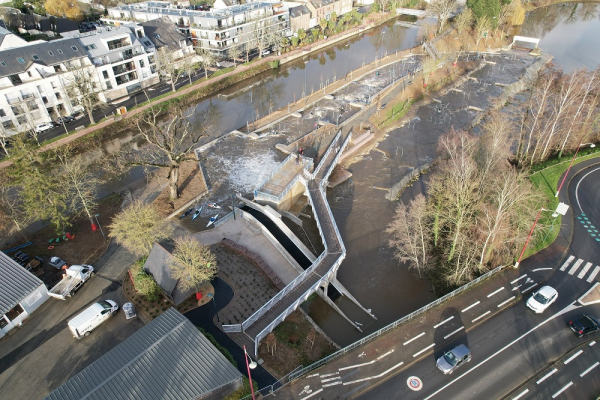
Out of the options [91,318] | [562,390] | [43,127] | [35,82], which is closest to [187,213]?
[91,318]

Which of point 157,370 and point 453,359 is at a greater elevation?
point 157,370

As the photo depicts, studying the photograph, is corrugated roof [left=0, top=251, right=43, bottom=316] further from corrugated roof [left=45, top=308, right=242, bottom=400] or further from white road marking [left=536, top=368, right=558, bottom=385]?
white road marking [left=536, top=368, right=558, bottom=385]

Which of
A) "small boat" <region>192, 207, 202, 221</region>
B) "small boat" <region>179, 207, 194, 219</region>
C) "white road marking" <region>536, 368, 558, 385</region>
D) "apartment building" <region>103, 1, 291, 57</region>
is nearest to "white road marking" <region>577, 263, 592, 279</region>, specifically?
"white road marking" <region>536, 368, 558, 385</region>

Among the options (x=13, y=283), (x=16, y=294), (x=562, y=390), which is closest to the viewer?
(x=562, y=390)

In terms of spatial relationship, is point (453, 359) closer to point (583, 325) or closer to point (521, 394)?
point (521, 394)

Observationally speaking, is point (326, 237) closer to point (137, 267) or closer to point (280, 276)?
point (280, 276)

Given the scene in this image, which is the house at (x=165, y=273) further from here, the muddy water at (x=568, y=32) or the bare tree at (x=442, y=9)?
the bare tree at (x=442, y=9)
